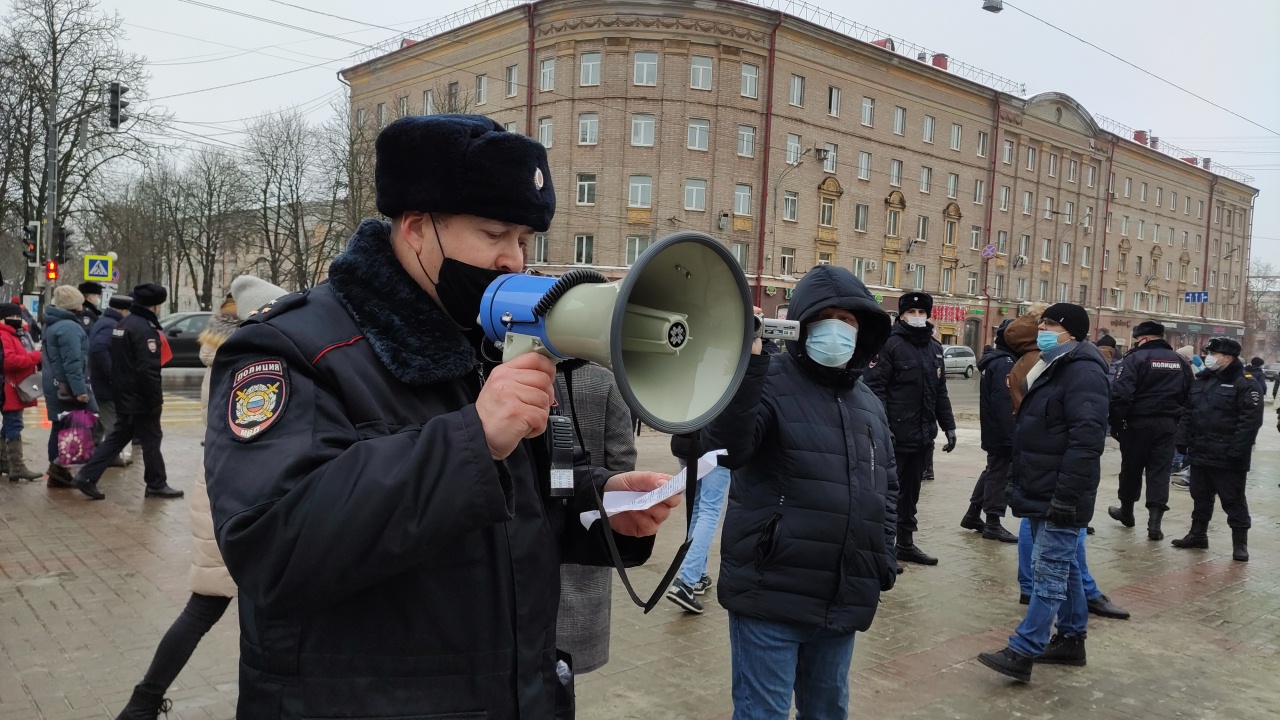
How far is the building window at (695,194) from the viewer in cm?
3900

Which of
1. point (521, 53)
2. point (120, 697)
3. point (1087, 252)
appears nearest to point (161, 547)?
point (120, 697)

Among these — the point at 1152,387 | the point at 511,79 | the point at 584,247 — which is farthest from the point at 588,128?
the point at 1152,387

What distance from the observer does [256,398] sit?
1430 mm

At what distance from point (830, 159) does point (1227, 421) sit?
35.6 meters

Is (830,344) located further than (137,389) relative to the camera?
No

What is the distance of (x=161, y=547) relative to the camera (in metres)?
6.71

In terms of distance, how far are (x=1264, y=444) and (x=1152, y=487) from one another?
41.9 ft

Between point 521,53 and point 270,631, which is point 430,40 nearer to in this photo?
point 521,53

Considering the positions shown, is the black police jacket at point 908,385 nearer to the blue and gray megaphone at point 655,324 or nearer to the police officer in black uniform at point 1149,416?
the police officer in black uniform at point 1149,416

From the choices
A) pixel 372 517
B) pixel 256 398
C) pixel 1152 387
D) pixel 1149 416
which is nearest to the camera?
pixel 372 517

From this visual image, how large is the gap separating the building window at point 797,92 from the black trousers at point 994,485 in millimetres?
34164

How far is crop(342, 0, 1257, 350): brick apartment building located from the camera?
38000 mm

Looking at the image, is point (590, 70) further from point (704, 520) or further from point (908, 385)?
point (704, 520)

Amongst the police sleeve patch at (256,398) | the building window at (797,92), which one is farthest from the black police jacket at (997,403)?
the building window at (797,92)
